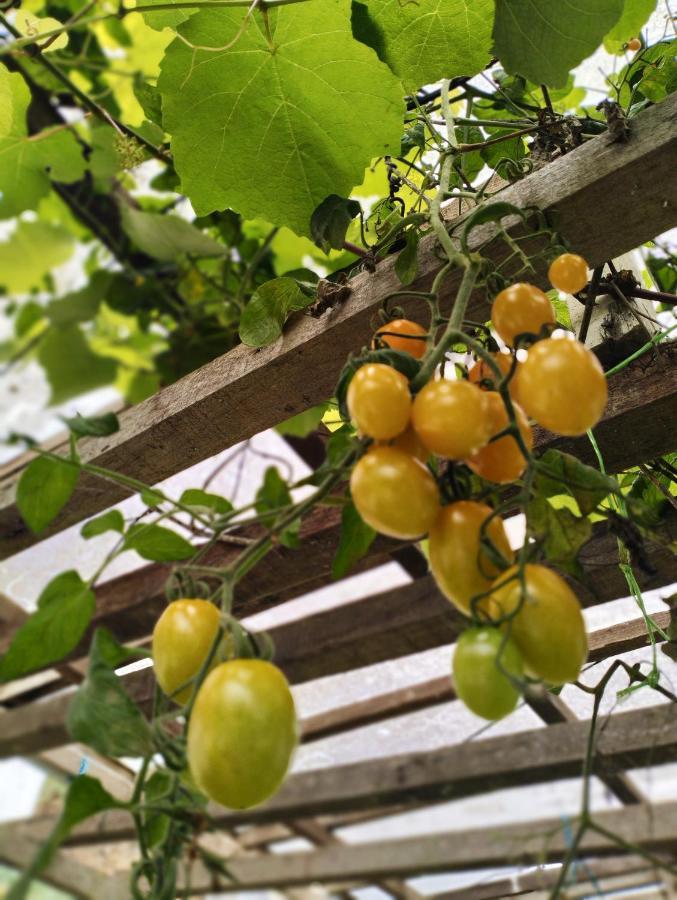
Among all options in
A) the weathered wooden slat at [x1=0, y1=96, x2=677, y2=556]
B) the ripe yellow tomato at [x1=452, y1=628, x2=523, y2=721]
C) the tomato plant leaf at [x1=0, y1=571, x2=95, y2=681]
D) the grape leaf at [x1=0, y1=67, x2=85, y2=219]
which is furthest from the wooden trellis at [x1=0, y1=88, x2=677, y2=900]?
the grape leaf at [x1=0, y1=67, x2=85, y2=219]

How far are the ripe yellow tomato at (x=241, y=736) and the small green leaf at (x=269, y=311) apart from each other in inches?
16.0

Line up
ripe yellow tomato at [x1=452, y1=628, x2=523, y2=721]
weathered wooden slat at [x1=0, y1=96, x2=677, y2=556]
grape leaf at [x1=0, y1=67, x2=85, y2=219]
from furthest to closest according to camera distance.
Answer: grape leaf at [x1=0, y1=67, x2=85, y2=219] < weathered wooden slat at [x1=0, y1=96, x2=677, y2=556] < ripe yellow tomato at [x1=452, y1=628, x2=523, y2=721]

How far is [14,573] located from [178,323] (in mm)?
733

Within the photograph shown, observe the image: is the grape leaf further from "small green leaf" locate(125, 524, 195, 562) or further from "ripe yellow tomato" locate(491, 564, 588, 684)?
"ripe yellow tomato" locate(491, 564, 588, 684)

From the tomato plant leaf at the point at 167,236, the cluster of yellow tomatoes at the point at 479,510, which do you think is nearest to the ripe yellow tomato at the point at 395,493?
the cluster of yellow tomatoes at the point at 479,510

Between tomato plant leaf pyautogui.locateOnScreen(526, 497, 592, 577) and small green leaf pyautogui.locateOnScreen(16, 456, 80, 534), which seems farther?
small green leaf pyautogui.locateOnScreen(16, 456, 80, 534)

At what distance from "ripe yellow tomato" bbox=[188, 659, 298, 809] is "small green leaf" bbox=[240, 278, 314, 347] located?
1.33 ft

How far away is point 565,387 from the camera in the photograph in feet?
1.13

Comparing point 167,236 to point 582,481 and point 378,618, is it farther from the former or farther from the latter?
point 582,481

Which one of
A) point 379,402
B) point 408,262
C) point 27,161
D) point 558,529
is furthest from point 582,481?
point 27,161

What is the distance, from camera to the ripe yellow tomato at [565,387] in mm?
345

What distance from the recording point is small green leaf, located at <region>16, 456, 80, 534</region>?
0.62 m

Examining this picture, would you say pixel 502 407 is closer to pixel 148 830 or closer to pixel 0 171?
pixel 148 830

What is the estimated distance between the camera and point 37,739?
186 cm
